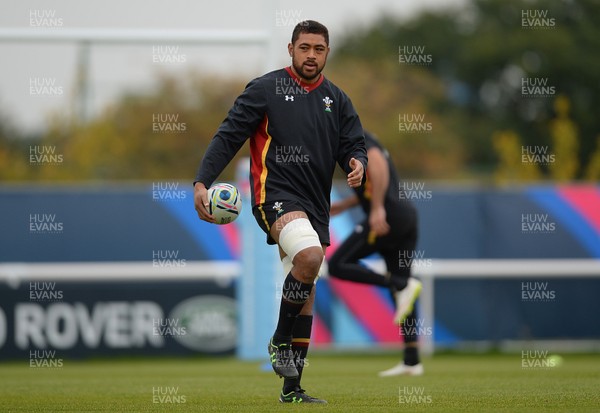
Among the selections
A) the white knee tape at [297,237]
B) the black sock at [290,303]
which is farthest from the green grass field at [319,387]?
the white knee tape at [297,237]

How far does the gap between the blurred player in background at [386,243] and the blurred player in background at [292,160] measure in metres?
2.88

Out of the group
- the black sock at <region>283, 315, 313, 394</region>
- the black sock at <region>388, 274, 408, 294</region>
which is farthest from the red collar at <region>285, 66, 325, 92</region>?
the black sock at <region>388, 274, 408, 294</region>

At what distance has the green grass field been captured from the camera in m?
6.61

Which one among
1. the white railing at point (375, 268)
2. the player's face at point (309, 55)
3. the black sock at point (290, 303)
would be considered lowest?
the white railing at point (375, 268)

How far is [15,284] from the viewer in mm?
13578

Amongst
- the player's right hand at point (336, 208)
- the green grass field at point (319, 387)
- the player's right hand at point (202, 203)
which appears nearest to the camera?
the green grass field at point (319, 387)

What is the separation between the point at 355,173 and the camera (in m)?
6.90

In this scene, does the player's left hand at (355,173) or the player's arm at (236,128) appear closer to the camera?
the player's left hand at (355,173)

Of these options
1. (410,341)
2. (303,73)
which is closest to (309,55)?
(303,73)

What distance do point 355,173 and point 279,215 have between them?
565 millimetres

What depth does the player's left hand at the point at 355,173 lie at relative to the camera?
6879mm

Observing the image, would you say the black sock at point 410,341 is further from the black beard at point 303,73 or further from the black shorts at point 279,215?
the black beard at point 303,73

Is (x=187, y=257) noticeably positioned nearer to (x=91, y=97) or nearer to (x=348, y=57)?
(x=91, y=97)

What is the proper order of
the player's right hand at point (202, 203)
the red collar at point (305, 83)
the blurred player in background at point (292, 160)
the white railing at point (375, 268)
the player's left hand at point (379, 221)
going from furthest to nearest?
the white railing at point (375, 268) < the player's left hand at point (379, 221) < the red collar at point (305, 83) < the blurred player in background at point (292, 160) < the player's right hand at point (202, 203)
